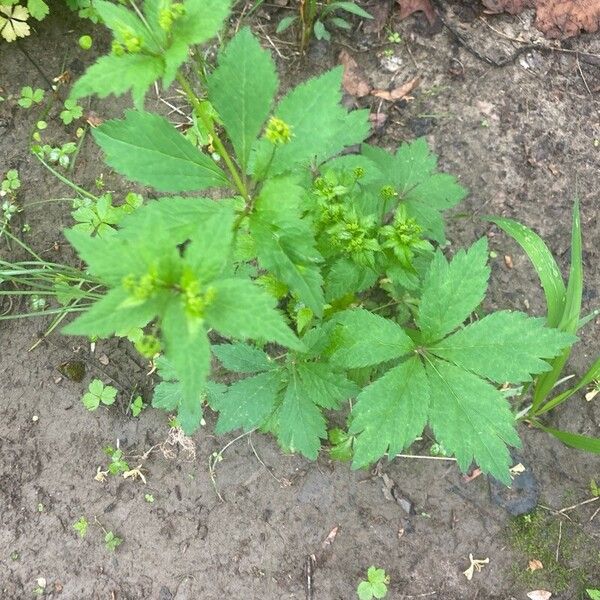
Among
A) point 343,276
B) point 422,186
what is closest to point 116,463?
point 343,276

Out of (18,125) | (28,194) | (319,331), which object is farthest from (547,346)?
(18,125)

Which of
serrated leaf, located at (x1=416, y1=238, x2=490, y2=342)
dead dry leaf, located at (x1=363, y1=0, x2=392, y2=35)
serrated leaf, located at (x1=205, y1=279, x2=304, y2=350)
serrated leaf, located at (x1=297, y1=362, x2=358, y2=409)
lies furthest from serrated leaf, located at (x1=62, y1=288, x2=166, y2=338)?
Result: dead dry leaf, located at (x1=363, y1=0, x2=392, y2=35)

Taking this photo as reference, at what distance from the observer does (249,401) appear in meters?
2.38

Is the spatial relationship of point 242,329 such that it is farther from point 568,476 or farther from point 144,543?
point 568,476

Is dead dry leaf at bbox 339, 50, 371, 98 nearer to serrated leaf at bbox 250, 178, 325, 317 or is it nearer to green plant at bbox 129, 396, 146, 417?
serrated leaf at bbox 250, 178, 325, 317

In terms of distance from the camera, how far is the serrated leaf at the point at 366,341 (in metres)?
2.18

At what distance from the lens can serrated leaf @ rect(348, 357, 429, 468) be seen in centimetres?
215

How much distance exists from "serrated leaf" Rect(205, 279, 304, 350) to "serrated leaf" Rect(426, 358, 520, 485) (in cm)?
89

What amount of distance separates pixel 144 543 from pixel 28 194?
186 cm

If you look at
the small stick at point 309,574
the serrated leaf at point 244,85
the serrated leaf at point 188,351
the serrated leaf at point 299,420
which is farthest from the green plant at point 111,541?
the serrated leaf at point 244,85

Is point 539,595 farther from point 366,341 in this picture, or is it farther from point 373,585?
point 366,341

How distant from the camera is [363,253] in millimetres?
2191

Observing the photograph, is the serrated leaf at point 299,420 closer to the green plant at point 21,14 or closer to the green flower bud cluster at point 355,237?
the green flower bud cluster at point 355,237

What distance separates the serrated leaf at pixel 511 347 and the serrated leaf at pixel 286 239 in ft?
2.09
